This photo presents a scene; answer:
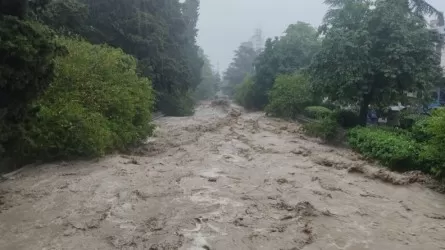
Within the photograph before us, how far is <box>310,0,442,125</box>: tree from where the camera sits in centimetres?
1900

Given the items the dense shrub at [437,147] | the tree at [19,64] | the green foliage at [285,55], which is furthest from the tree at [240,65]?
the tree at [19,64]

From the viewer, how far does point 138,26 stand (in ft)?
89.6

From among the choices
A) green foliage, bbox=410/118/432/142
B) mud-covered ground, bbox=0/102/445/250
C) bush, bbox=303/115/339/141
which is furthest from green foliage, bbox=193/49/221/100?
mud-covered ground, bbox=0/102/445/250

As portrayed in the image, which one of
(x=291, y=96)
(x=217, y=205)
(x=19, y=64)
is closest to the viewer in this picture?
(x=19, y=64)

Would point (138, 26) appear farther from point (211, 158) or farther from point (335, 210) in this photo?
point (335, 210)

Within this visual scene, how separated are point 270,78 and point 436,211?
31741 millimetres

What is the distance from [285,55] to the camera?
40406 millimetres

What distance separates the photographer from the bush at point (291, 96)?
30750 millimetres

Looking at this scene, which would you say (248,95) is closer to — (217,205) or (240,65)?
(240,65)

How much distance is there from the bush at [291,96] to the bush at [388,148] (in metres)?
12.2

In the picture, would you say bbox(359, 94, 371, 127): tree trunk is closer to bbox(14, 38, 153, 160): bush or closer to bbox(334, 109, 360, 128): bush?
bbox(334, 109, 360, 128): bush

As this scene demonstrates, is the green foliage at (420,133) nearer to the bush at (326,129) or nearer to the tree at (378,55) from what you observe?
the tree at (378,55)

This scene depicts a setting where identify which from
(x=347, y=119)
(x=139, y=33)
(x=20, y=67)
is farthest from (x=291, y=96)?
(x=20, y=67)

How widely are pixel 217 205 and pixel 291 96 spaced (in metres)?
22.7
